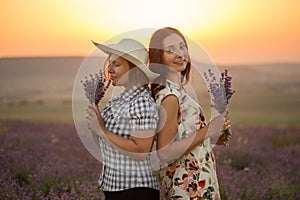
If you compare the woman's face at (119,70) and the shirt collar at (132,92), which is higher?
the woman's face at (119,70)

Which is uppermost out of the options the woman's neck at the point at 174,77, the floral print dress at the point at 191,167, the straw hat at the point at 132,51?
the straw hat at the point at 132,51

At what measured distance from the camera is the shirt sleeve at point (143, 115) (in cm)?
303

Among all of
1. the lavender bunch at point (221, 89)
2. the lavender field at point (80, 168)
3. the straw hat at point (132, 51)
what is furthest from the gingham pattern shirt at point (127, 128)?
the lavender field at point (80, 168)

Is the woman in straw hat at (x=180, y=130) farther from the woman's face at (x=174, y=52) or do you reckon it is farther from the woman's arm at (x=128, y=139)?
the woman's arm at (x=128, y=139)

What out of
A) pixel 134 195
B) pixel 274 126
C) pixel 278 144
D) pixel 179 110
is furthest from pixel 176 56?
pixel 274 126

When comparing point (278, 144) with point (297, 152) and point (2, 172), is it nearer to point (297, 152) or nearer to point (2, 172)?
point (297, 152)

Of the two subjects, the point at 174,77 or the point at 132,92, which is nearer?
the point at 132,92

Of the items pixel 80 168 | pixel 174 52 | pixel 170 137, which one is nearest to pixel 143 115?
pixel 170 137

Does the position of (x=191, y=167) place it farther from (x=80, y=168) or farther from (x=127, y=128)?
(x=80, y=168)

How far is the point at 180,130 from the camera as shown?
10.9ft

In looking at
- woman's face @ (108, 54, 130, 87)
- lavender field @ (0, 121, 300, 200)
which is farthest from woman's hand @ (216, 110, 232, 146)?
lavender field @ (0, 121, 300, 200)

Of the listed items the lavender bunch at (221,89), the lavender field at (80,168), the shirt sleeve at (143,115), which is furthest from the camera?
the lavender field at (80,168)

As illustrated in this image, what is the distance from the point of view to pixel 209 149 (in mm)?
3436

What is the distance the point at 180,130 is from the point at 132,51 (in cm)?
54
